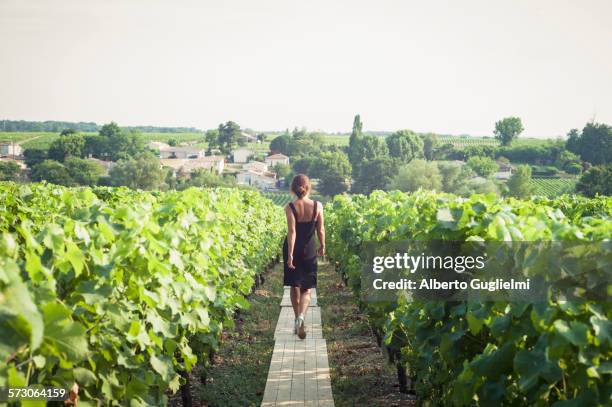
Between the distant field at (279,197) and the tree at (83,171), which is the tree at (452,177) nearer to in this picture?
A: the distant field at (279,197)

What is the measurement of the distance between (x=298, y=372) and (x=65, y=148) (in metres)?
112

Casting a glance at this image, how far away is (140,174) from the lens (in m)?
97.6

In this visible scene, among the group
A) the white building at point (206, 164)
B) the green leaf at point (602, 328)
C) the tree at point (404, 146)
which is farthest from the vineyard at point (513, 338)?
the tree at point (404, 146)

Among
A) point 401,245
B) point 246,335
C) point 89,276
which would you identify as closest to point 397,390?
point 401,245

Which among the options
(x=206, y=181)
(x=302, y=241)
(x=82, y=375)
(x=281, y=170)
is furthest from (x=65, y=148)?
(x=82, y=375)

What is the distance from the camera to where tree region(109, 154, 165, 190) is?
321 feet

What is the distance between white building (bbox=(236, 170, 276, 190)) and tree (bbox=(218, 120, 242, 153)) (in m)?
40.9

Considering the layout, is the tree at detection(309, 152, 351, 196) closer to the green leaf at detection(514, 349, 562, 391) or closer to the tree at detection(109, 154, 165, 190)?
the tree at detection(109, 154, 165, 190)

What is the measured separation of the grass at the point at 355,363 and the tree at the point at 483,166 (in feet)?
350

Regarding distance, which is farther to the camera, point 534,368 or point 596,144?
point 596,144

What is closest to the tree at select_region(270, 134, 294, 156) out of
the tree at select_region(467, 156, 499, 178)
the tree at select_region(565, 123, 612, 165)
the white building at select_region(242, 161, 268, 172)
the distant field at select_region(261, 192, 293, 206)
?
the white building at select_region(242, 161, 268, 172)

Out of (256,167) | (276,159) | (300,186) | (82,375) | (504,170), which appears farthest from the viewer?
(276,159)

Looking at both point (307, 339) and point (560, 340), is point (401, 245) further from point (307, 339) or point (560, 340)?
point (560, 340)

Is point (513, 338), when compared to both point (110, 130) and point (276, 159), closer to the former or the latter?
point (110, 130)
